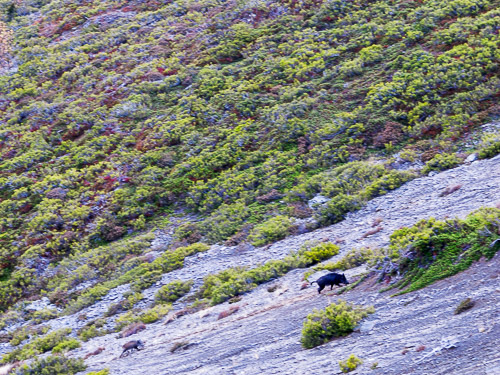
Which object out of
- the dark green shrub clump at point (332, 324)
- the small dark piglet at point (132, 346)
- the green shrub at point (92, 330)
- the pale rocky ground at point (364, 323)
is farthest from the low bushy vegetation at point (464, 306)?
the green shrub at point (92, 330)

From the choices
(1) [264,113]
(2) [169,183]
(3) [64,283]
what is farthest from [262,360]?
(1) [264,113]

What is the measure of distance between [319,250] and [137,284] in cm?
751

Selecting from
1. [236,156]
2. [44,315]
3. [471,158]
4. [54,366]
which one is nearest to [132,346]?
[54,366]

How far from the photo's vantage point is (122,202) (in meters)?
A: 27.6

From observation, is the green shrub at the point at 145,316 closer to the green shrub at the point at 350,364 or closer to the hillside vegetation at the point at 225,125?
the hillside vegetation at the point at 225,125

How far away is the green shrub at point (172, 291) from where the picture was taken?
19141mm

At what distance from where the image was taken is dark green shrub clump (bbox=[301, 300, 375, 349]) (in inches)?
424

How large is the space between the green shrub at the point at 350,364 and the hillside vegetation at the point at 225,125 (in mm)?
10628

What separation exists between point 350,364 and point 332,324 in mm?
1618

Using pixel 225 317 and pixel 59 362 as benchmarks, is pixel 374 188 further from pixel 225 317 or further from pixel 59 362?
pixel 59 362

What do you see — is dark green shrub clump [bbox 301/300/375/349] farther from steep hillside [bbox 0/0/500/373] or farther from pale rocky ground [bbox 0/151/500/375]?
steep hillside [bbox 0/0/500/373]

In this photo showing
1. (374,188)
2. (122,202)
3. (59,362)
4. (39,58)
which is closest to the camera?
(59,362)

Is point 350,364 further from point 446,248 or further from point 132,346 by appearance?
point 132,346

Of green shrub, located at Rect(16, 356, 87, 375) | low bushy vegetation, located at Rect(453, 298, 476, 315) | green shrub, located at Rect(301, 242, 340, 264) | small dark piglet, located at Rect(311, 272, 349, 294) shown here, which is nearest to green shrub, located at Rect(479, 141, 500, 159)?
green shrub, located at Rect(301, 242, 340, 264)
